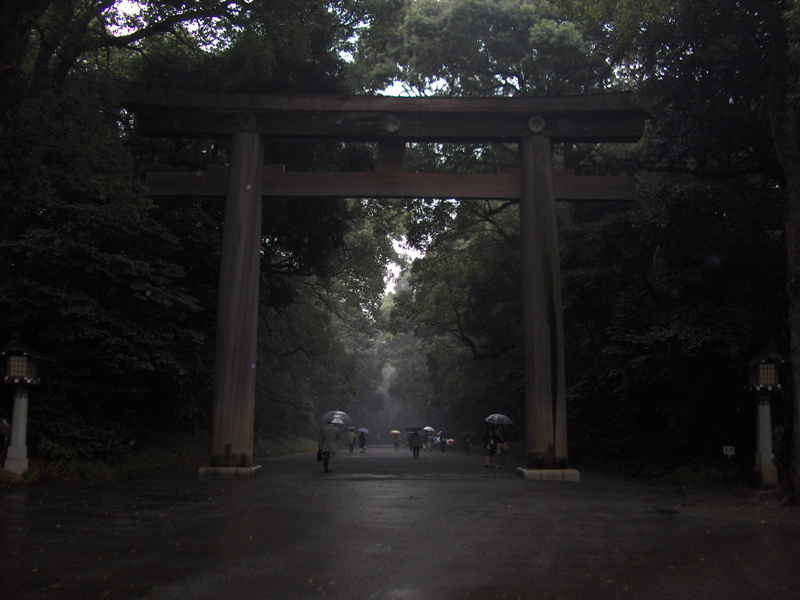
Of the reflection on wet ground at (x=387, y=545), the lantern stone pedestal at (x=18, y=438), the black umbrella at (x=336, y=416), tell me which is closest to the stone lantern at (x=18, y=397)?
the lantern stone pedestal at (x=18, y=438)

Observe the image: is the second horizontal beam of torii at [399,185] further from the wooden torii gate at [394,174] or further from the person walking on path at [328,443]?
the person walking on path at [328,443]

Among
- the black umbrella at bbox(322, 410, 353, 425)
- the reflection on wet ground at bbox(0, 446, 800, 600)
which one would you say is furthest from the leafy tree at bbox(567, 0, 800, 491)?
the black umbrella at bbox(322, 410, 353, 425)

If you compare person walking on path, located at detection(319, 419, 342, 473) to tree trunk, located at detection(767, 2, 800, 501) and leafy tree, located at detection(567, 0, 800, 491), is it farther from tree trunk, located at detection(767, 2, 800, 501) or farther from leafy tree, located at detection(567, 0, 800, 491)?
leafy tree, located at detection(567, 0, 800, 491)

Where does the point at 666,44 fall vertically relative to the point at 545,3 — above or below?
below

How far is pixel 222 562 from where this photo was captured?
537cm

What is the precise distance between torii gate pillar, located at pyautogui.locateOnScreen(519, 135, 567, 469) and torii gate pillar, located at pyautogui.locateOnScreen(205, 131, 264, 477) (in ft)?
17.8

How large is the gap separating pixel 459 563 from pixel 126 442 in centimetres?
1094

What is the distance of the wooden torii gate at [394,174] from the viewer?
41.2 ft

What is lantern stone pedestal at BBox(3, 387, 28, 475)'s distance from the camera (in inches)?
424

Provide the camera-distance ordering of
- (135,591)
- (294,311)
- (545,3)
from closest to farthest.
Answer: (135,591)
(545,3)
(294,311)

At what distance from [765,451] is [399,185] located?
8605 mm

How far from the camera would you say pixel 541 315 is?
12.6m

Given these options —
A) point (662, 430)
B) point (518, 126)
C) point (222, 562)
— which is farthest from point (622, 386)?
point (222, 562)

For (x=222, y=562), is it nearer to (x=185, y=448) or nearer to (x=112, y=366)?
(x=112, y=366)
